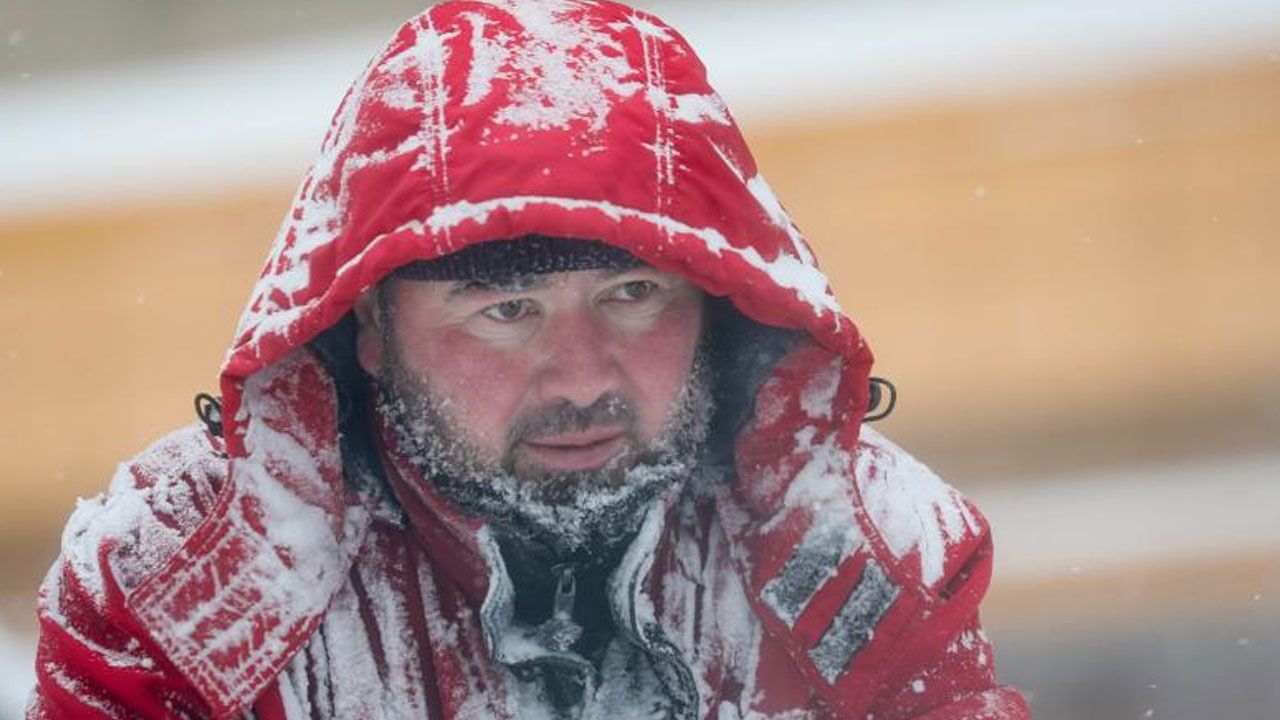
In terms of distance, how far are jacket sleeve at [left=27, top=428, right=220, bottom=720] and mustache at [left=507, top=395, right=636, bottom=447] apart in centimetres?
39

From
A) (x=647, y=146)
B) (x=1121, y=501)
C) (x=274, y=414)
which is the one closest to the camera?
(x=647, y=146)

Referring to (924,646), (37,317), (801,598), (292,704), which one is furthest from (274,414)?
(37,317)

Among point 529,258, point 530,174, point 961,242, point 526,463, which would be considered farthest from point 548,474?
point 961,242

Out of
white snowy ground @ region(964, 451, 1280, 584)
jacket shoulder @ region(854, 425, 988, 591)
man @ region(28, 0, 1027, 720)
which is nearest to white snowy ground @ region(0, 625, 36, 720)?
man @ region(28, 0, 1027, 720)

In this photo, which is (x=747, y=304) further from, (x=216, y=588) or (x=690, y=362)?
(x=216, y=588)

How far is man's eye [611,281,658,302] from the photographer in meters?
2.01

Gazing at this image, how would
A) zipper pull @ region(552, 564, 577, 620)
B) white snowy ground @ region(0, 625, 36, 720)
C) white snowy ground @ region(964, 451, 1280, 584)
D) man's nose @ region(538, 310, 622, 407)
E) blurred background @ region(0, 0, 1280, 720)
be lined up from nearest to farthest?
1. man's nose @ region(538, 310, 622, 407)
2. zipper pull @ region(552, 564, 577, 620)
3. white snowy ground @ region(0, 625, 36, 720)
4. white snowy ground @ region(964, 451, 1280, 584)
5. blurred background @ region(0, 0, 1280, 720)

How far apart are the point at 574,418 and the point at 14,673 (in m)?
1.89

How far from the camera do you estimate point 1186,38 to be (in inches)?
190

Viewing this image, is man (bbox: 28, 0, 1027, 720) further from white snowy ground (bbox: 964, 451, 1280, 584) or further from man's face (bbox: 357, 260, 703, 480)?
white snowy ground (bbox: 964, 451, 1280, 584)

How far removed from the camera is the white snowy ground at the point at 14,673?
3.12 meters

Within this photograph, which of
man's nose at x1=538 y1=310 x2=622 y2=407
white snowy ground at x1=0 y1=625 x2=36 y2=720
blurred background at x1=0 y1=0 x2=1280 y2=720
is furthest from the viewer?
blurred background at x1=0 y1=0 x2=1280 y2=720

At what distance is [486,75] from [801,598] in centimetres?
69

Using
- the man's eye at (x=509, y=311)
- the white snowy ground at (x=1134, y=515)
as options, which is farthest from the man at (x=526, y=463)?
the white snowy ground at (x=1134, y=515)
